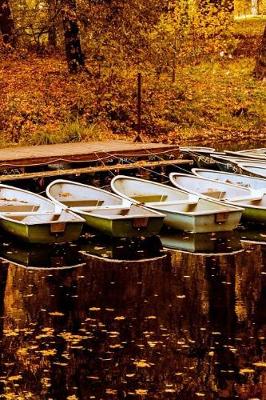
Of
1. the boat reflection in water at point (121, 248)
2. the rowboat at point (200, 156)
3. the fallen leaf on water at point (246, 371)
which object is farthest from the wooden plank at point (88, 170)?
the fallen leaf on water at point (246, 371)

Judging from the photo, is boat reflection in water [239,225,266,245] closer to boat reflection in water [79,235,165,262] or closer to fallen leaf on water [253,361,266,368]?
boat reflection in water [79,235,165,262]

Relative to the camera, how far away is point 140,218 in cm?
1584

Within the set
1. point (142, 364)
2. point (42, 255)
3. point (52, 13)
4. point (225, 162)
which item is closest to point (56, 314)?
point (142, 364)

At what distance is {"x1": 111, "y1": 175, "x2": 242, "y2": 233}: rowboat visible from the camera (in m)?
16.3

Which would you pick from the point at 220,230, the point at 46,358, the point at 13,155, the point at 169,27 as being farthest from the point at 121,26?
the point at 46,358

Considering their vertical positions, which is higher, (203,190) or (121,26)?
(121,26)

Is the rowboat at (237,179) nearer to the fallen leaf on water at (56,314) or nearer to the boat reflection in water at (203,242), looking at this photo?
the boat reflection in water at (203,242)

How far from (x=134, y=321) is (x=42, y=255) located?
3.90 meters

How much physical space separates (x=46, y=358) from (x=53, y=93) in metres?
18.5

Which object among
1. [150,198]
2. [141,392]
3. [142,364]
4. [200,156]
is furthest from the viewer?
[200,156]

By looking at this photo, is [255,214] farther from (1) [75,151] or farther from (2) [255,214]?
(1) [75,151]

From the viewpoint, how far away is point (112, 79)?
28.8 metres

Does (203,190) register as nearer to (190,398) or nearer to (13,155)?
(13,155)

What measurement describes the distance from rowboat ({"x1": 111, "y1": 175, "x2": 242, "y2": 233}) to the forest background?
224 inches
